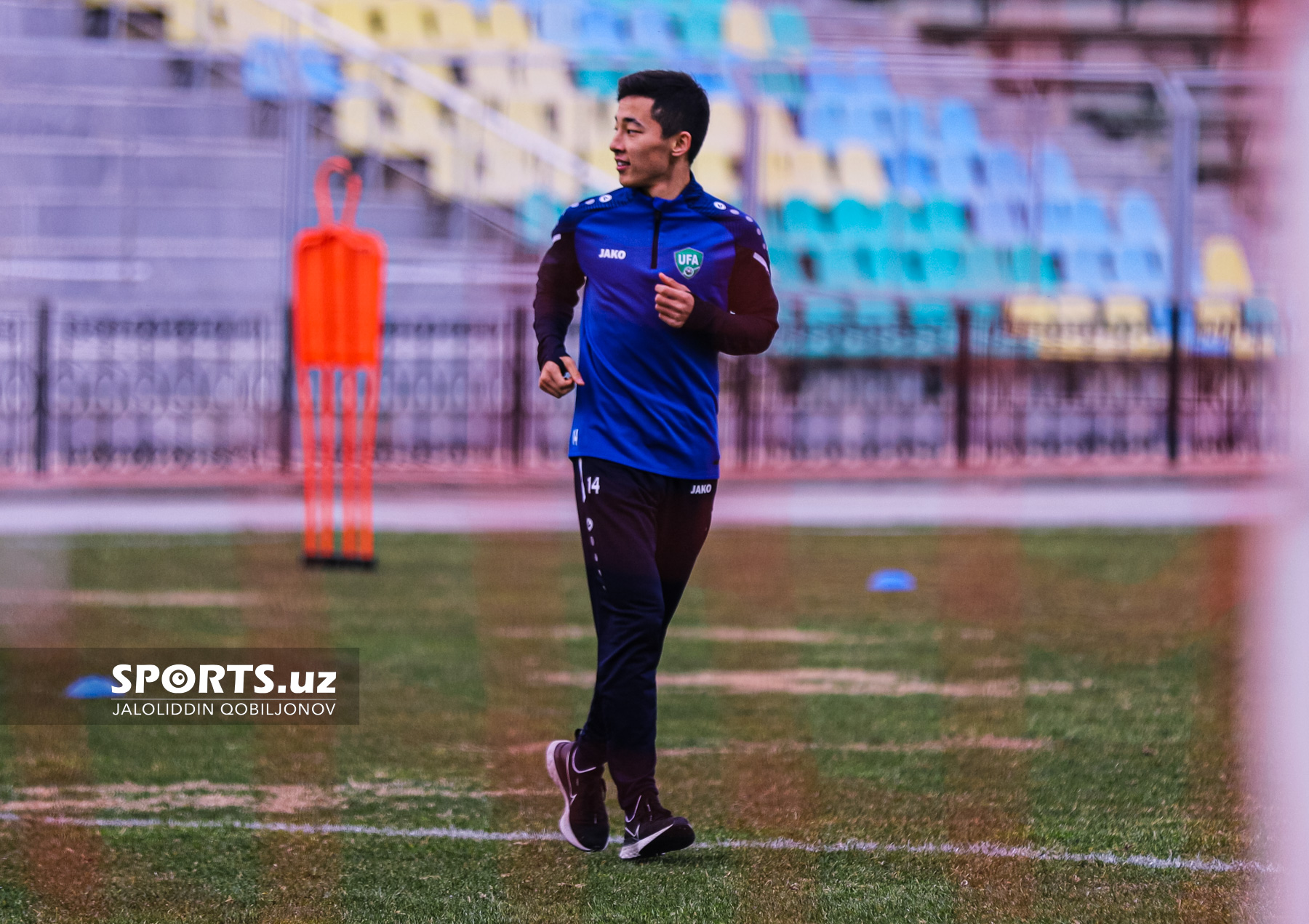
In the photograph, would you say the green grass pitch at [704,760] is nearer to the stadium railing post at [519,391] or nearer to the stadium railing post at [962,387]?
the stadium railing post at [519,391]

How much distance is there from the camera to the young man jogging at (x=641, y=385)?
13.2 ft

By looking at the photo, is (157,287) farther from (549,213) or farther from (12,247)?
(549,213)

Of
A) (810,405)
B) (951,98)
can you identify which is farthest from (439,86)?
(951,98)

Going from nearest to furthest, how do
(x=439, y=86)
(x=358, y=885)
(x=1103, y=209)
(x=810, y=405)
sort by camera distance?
(x=358, y=885) → (x=810, y=405) → (x=439, y=86) → (x=1103, y=209)

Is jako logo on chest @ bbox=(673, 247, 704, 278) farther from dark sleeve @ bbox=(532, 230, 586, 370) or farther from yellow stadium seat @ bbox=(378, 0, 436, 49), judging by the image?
yellow stadium seat @ bbox=(378, 0, 436, 49)

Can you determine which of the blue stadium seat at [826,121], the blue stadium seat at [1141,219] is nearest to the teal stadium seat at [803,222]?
the blue stadium seat at [826,121]

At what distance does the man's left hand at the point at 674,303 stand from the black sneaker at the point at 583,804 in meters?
0.91

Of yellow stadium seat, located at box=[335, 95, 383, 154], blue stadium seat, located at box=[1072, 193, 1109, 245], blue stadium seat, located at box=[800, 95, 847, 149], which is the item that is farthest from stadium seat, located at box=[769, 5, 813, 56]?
yellow stadium seat, located at box=[335, 95, 383, 154]

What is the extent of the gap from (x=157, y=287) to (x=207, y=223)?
1.63 m

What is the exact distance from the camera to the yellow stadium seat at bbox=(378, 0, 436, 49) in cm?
2684

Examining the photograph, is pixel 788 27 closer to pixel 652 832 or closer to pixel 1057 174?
pixel 1057 174

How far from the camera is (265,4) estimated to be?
21188 millimetres

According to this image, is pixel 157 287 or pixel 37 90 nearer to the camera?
pixel 157 287

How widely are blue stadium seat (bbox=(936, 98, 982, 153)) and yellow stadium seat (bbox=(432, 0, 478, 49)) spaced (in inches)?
251
